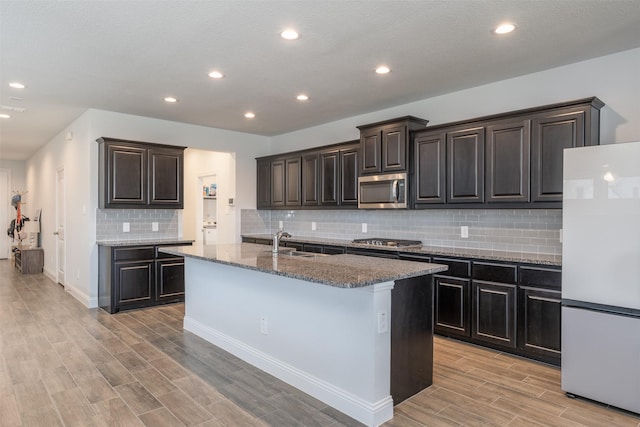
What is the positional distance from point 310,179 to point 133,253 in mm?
2705

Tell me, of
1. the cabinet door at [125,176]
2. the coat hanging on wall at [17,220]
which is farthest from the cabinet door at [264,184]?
the coat hanging on wall at [17,220]

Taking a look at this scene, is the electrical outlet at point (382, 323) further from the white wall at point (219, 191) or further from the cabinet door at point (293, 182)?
the white wall at point (219, 191)

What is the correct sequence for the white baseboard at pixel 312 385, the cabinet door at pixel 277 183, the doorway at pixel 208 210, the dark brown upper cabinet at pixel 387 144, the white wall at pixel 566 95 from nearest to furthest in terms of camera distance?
the white baseboard at pixel 312 385 → the white wall at pixel 566 95 → the dark brown upper cabinet at pixel 387 144 → the cabinet door at pixel 277 183 → the doorway at pixel 208 210

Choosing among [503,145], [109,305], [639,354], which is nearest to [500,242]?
[503,145]

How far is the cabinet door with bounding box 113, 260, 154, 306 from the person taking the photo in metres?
5.18

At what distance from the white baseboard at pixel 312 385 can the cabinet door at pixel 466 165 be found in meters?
2.37

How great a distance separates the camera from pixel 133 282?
208 inches

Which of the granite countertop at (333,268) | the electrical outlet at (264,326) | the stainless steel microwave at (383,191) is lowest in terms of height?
the electrical outlet at (264,326)

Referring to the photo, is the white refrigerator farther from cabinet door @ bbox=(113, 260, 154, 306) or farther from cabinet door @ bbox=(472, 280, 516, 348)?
cabinet door @ bbox=(113, 260, 154, 306)

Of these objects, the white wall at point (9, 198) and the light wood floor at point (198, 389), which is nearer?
the light wood floor at point (198, 389)

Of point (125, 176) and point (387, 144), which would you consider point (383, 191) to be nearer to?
point (387, 144)

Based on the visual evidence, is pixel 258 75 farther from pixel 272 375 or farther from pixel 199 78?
pixel 272 375

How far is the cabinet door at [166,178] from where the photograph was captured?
18.6ft

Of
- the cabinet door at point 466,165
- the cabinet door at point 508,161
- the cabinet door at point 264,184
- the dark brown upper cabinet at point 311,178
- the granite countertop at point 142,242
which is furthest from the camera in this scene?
the cabinet door at point 264,184
